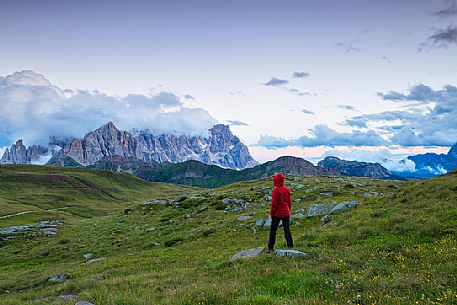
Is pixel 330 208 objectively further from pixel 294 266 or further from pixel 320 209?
pixel 294 266

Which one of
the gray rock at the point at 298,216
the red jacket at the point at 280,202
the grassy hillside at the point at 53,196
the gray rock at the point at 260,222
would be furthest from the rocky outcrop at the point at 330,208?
the grassy hillside at the point at 53,196

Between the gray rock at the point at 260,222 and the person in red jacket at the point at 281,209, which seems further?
the gray rock at the point at 260,222

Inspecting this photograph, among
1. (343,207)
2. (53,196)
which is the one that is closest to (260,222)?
(343,207)

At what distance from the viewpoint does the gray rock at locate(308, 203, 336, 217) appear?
97.9ft

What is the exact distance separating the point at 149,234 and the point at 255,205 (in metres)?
14.7

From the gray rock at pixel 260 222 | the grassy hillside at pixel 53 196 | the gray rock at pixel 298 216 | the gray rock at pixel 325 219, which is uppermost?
the gray rock at pixel 325 219

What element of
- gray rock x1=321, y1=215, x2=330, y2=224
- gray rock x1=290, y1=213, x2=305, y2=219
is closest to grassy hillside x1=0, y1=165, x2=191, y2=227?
gray rock x1=290, y1=213, x2=305, y2=219

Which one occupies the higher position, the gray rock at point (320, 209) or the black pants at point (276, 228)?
the black pants at point (276, 228)

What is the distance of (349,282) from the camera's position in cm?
1108

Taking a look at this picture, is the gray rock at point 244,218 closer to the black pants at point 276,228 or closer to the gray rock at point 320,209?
the gray rock at point 320,209

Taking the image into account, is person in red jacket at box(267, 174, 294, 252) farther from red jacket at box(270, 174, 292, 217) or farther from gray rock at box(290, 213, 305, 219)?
gray rock at box(290, 213, 305, 219)

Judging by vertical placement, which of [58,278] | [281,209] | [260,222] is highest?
[281,209]

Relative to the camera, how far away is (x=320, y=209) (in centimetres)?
3055

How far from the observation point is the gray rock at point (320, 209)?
1174 inches
